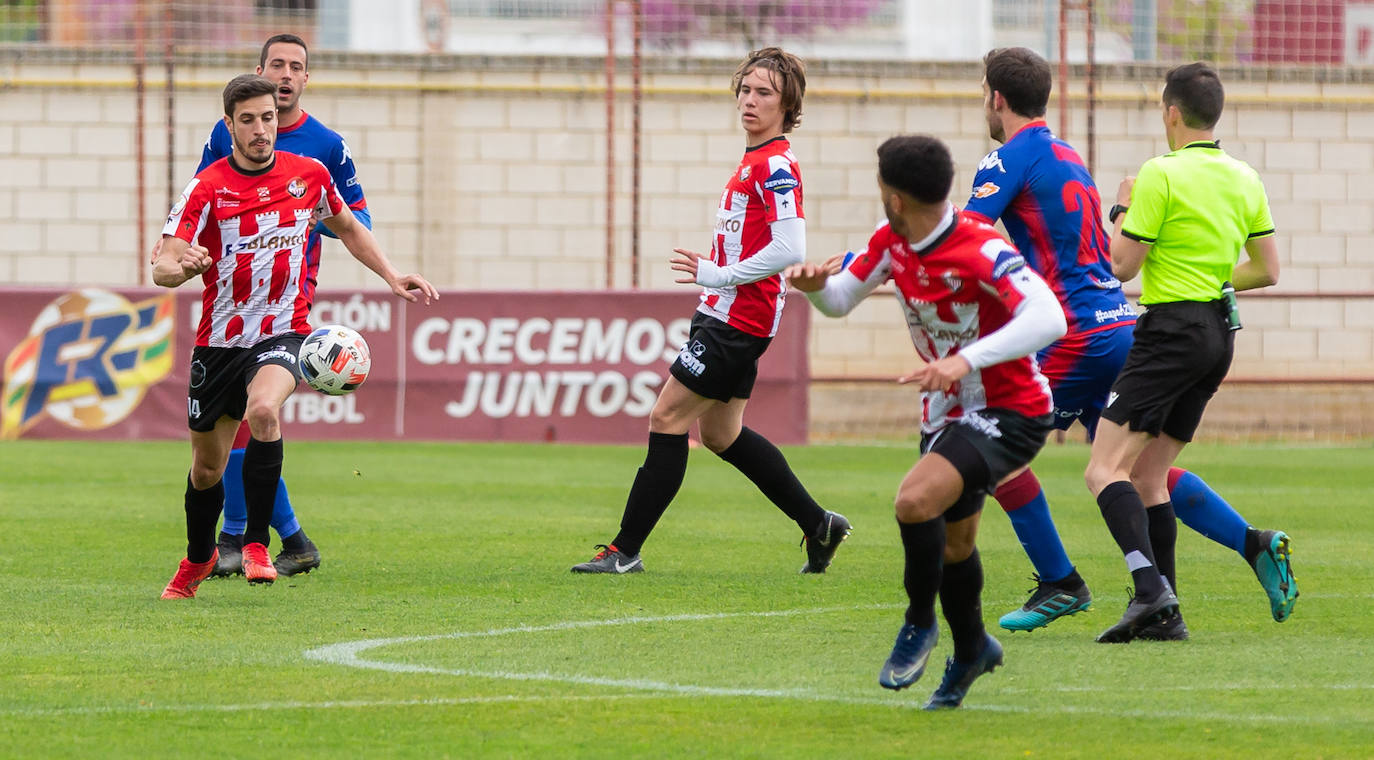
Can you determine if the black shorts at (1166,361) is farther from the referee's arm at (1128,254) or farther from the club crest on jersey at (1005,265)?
the club crest on jersey at (1005,265)

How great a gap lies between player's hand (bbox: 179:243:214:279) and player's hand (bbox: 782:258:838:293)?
2511 millimetres

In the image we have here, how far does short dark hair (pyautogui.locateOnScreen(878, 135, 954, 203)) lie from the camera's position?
4895mm

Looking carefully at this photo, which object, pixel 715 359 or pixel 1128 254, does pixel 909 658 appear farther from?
pixel 715 359

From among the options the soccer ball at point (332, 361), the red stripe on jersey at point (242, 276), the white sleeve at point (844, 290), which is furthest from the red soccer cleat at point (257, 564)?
the white sleeve at point (844, 290)

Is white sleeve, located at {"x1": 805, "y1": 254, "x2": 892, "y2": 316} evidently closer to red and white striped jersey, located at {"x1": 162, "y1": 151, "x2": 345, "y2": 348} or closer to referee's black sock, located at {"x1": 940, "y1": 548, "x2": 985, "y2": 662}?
referee's black sock, located at {"x1": 940, "y1": 548, "x2": 985, "y2": 662}

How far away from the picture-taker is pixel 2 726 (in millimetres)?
4633

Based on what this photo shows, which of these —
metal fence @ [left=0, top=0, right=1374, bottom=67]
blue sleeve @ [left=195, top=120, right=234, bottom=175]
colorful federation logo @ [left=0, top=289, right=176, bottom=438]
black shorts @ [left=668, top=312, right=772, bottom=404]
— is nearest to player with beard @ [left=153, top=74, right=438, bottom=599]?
blue sleeve @ [left=195, top=120, right=234, bottom=175]

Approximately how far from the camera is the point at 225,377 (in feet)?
23.5

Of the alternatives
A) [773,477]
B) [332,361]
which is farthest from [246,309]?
[773,477]

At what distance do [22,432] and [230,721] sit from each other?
38.2 feet

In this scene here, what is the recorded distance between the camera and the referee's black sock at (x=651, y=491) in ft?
25.7

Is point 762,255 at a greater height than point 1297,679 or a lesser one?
greater

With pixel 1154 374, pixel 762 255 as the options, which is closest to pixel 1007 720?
pixel 1154 374

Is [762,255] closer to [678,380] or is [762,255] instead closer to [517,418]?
[678,380]
